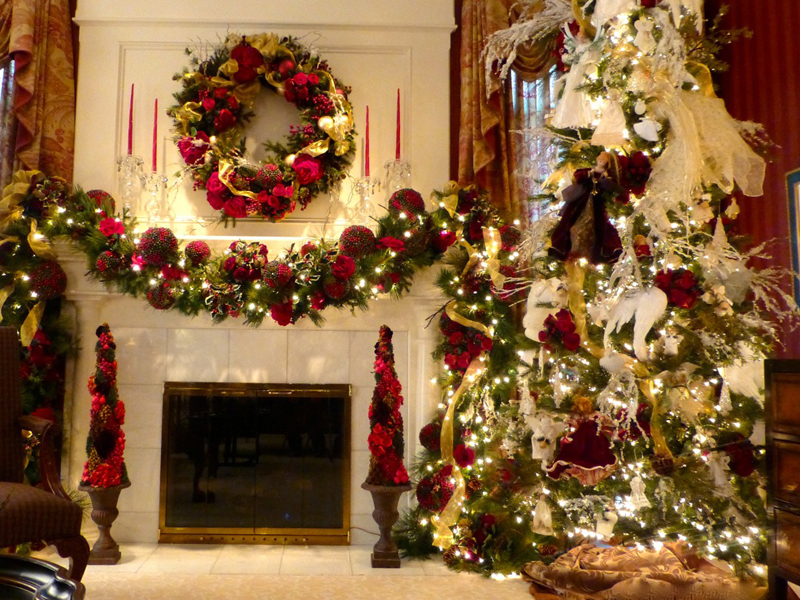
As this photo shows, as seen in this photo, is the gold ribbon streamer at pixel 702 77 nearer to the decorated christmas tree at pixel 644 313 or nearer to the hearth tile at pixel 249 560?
the decorated christmas tree at pixel 644 313

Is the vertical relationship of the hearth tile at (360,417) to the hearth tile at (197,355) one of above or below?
below

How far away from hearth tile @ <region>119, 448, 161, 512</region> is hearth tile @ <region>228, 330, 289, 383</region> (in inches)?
23.4

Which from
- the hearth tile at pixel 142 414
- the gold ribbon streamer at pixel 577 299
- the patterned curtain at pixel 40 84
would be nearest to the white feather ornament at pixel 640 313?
the gold ribbon streamer at pixel 577 299

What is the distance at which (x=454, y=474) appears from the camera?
3.40 metres

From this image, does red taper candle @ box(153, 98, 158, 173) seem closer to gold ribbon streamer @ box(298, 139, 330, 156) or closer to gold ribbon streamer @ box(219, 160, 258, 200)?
gold ribbon streamer @ box(219, 160, 258, 200)

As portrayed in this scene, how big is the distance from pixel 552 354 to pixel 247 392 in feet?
5.71

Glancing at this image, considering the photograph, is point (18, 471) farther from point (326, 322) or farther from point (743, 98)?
point (743, 98)

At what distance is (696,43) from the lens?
278 cm

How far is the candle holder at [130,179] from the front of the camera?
3760 mm

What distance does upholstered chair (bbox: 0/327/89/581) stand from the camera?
2281 mm

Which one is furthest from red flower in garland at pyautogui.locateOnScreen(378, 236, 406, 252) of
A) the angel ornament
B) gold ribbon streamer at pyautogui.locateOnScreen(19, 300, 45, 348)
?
gold ribbon streamer at pyautogui.locateOnScreen(19, 300, 45, 348)

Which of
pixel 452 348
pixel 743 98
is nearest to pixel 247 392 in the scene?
pixel 452 348

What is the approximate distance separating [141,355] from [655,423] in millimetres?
2618

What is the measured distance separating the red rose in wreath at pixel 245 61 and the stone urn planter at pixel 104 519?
2.18 m
